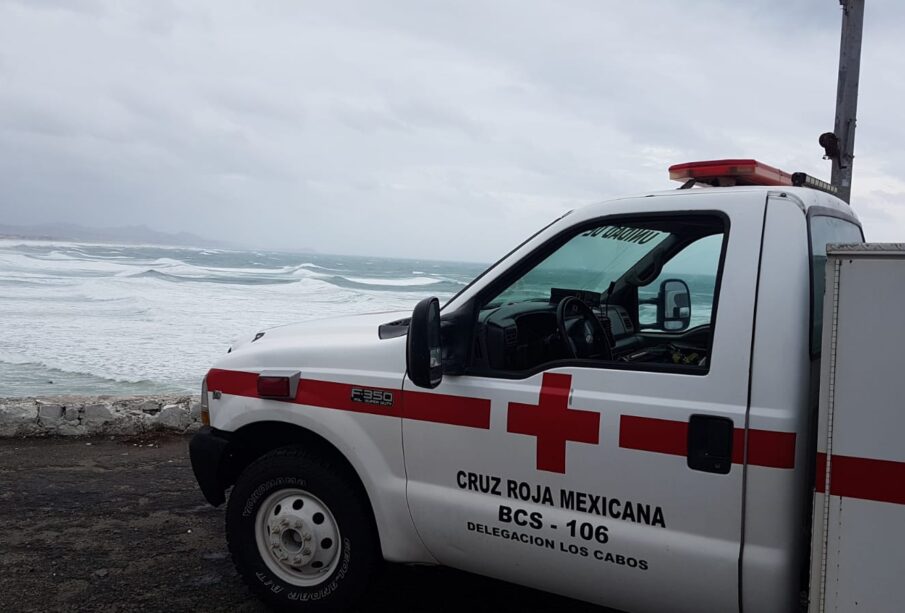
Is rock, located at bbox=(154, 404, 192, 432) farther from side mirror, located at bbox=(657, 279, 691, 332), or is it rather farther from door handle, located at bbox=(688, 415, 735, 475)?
door handle, located at bbox=(688, 415, 735, 475)

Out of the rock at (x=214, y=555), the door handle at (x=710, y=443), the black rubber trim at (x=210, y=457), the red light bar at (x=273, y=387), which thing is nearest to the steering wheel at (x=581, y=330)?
the door handle at (x=710, y=443)

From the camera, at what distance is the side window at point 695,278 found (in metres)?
2.92

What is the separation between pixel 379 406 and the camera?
10.8ft

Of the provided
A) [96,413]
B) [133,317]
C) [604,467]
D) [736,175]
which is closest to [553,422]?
[604,467]

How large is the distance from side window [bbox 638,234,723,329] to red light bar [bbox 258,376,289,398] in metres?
1.71

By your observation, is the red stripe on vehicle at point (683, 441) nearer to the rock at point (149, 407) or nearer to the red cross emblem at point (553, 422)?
the red cross emblem at point (553, 422)

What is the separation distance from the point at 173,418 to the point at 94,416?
63 centimetres

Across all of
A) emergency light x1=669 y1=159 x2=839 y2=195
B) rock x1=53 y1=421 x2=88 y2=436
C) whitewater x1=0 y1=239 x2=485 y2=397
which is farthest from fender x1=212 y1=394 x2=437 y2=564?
whitewater x1=0 y1=239 x2=485 y2=397

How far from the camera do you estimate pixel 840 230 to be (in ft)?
10.2

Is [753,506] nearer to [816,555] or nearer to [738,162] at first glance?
[816,555]

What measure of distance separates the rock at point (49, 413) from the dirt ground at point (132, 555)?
2.22ft

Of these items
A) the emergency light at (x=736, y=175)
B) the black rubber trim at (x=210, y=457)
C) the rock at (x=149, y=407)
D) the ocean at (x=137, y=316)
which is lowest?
the ocean at (x=137, y=316)

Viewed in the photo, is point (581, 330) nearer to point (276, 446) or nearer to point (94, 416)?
point (276, 446)

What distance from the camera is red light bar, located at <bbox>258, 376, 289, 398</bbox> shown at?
351 cm
